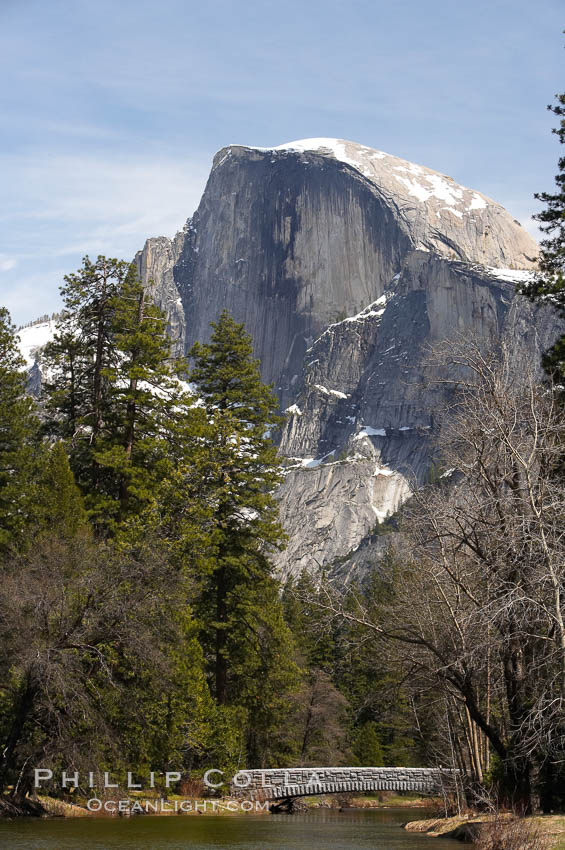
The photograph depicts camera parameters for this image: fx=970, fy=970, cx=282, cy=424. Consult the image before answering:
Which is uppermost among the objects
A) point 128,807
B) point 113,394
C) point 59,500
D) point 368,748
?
point 113,394

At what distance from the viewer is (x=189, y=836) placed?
834 inches

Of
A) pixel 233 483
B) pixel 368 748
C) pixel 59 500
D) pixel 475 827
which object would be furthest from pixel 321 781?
pixel 368 748

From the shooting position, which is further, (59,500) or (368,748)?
(368,748)

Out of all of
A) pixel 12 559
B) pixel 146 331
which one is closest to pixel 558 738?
pixel 12 559

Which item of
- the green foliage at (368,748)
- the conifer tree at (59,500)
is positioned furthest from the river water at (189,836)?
the green foliage at (368,748)

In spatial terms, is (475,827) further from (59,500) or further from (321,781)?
(59,500)

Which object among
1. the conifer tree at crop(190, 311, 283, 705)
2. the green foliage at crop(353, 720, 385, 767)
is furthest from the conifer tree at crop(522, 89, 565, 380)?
the green foliage at crop(353, 720, 385, 767)

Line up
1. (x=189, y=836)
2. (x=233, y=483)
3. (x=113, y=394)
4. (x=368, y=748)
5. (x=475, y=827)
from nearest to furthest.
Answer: (x=475, y=827), (x=189, y=836), (x=113, y=394), (x=233, y=483), (x=368, y=748)

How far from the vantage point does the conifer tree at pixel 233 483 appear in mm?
34344

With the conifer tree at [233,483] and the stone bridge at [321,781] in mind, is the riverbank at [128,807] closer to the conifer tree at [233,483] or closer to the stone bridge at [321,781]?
the stone bridge at [321,781]

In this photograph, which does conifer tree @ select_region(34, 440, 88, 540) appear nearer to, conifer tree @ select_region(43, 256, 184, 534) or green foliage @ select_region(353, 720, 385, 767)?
conifer tree @ select_region(43, 256, 184, 534)

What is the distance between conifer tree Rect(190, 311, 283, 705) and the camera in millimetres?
34344

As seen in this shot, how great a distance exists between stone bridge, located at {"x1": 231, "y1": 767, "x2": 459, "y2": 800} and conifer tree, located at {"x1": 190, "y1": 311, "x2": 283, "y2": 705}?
3.02m

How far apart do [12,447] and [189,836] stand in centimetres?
1718
